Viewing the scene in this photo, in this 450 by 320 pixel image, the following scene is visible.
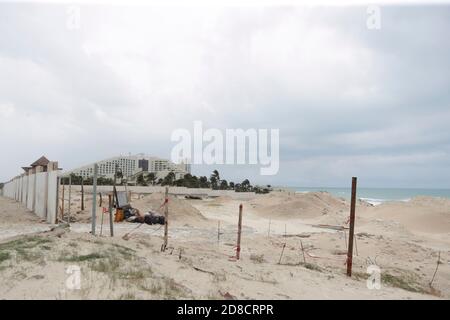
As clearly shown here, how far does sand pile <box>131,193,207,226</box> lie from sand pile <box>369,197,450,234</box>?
12486 mm

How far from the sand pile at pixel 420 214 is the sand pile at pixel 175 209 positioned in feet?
41.0

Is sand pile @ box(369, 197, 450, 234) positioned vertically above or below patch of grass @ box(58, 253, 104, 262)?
A: below

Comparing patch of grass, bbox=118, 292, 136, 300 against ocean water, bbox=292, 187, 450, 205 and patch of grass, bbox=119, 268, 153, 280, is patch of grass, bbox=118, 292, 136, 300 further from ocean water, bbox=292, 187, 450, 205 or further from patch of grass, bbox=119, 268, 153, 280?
ocean water, bbox=292, 187, 450, 205

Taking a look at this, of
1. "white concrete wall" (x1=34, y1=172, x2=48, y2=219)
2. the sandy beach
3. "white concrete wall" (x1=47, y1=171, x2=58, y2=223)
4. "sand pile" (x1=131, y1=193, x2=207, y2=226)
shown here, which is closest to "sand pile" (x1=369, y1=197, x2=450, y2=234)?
the sandy beach

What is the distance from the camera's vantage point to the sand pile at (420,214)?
72.7 ft

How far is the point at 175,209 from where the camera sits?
2131 centimetres

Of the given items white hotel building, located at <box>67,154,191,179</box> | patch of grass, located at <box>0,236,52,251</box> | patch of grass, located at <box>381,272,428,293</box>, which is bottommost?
patch of grass, located at <box>381,272,428,293</box>

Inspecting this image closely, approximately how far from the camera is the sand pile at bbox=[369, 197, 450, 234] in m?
22.2

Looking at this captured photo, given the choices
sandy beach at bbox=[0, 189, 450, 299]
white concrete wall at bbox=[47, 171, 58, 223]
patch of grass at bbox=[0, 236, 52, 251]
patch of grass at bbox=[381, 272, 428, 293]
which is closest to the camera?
sandy beach at bbox=[0, 189, 450, 299]

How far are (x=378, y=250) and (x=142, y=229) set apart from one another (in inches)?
351

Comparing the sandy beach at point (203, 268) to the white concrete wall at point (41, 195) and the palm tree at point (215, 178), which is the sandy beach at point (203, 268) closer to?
the white concrete wall at point (41, 195)

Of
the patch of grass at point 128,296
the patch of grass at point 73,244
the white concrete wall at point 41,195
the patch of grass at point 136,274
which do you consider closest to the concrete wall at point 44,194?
the white concrete wall at point 41,195
